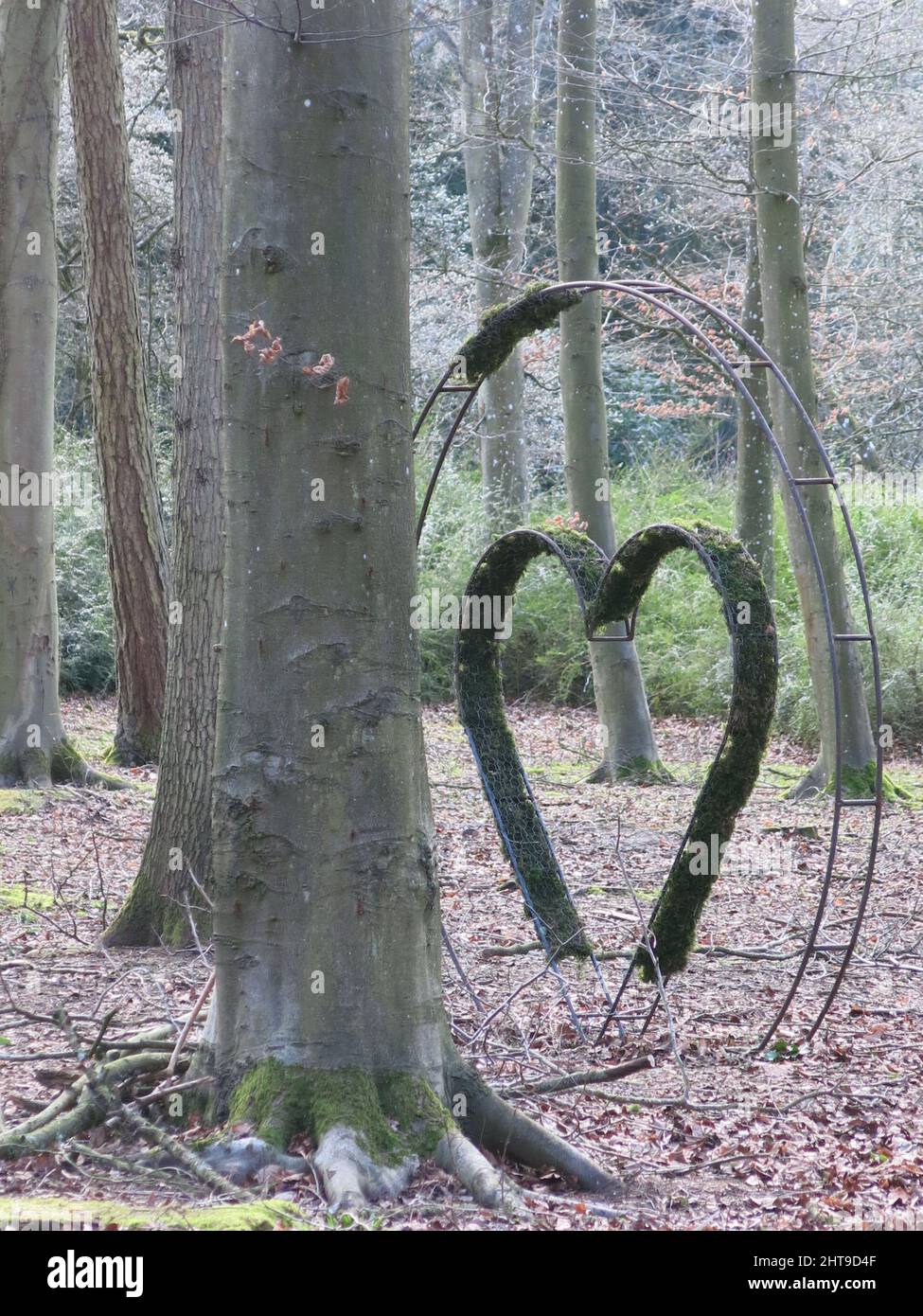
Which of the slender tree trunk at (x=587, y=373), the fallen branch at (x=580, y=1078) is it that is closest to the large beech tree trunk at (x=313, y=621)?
the fallen branch at (x=580, y=1078)

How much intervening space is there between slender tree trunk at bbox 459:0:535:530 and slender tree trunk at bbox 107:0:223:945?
23.9 feet

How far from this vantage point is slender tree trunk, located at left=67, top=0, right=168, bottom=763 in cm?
879

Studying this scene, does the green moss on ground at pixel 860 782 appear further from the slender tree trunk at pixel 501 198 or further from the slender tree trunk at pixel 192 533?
the slender tree trunk at pixel 501 198

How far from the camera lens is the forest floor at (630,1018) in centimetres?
320

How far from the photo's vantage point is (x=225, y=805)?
3.39 m

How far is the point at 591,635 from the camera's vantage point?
5.54m

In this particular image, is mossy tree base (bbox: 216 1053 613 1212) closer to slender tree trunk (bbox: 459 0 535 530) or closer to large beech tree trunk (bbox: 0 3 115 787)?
large beech tree trunk (bbox: 0 3 115 787)

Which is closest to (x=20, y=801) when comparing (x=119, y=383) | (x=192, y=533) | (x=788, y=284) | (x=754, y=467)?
(x=119, y=383)

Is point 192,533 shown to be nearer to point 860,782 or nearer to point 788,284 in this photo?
point 788,284

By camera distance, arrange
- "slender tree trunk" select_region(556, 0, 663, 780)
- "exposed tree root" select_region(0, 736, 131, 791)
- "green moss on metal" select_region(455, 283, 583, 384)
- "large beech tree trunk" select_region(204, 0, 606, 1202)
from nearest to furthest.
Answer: "large beech tree trunk" select_region(204, 0, 606, 1202) → "green moss on metal" select_region(455, 283, 583, 384) → "exposed tree root" select_region(0, 736, 131, 791) → "slender tree trunk" select_region(556, 0, 663, 780)

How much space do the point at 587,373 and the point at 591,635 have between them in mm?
6091

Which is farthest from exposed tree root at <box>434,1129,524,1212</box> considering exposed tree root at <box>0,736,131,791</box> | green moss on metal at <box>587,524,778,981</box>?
exposed tree root at <box>0,736,131,791</box>

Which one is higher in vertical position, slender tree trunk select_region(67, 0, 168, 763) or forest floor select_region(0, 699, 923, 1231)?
slender tree trunk select_region(67, 0, 168, 763)

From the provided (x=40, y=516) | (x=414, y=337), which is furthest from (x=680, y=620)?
(x=40, y=516)
